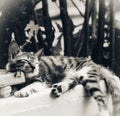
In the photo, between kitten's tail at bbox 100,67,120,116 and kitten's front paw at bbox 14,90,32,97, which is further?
kitten's tail at bbox 100,67,120,116

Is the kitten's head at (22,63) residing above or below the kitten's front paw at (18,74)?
above

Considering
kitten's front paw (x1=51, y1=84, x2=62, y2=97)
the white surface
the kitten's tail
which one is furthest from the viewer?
the kitten's tail

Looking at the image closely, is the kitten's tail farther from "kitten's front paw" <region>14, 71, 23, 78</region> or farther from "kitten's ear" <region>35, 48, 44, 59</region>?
"kitten's front paw" <region>14, 71, 23, 78</region>

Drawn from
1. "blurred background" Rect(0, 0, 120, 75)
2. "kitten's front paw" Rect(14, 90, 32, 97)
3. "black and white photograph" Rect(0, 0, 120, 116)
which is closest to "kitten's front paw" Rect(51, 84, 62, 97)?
"black and white photograph" Rect(0, 0, 120, 116)

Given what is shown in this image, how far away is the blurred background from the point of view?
7.07 ft

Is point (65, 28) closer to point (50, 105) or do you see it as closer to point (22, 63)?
point (22, 63)

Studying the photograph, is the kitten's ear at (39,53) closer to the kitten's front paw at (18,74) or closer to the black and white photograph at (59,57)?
the black and white photograph at (59,57)

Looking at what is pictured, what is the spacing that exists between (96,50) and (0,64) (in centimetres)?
62

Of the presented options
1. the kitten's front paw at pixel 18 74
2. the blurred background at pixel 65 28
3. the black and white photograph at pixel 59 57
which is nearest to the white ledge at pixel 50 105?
the black and white photograph at pixel 59 57

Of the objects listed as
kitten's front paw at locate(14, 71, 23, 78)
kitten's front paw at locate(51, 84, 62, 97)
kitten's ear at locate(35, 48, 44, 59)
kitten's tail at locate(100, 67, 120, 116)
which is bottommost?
kitten's tail at locate(100, 67, 120, 116)

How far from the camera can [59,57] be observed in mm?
2146

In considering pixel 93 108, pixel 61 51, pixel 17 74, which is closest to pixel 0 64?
pixel 17 74

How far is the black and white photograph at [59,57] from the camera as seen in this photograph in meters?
1.80

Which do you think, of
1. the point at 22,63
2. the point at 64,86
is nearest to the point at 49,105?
the point at 64,86
